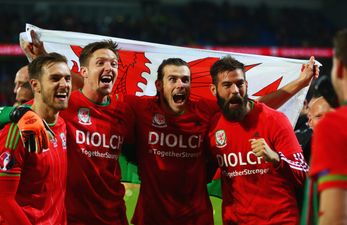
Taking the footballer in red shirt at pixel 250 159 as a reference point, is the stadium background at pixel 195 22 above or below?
above

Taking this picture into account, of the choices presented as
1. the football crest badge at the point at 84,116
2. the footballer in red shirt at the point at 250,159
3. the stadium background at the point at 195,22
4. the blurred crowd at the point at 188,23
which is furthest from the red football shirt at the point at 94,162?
the blurred crowd at the point at 188,23

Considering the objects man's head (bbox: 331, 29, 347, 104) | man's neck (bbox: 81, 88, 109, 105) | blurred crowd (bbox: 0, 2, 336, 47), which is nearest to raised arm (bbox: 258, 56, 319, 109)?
man's neck (bbox: 81, 88, 109, 105)

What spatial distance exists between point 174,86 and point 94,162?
0.84 m

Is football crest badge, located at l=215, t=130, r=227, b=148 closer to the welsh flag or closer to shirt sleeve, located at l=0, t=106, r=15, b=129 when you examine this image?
the welsh flag

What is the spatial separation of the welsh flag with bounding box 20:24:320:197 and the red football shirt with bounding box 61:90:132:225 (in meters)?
0.92

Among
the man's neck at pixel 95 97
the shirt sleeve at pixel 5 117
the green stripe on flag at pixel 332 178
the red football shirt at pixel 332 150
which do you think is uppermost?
the man's neck at pixel 95 97

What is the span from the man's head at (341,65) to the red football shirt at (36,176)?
196cm

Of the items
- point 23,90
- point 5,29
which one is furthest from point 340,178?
point 5,29

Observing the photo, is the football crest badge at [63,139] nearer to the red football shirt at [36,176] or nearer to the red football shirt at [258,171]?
the red football shirt at [36,176]

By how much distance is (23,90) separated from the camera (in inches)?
216

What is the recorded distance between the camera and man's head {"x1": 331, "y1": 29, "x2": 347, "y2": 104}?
2.46 meters

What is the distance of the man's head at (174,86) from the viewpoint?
A: 4.50m

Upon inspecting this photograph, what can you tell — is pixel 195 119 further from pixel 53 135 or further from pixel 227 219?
pixel 53 135

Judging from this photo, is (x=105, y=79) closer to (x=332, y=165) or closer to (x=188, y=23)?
(x=332, y=165)
